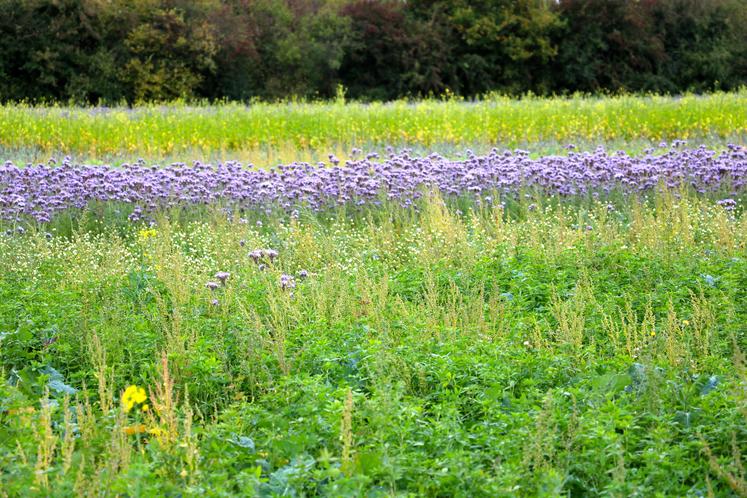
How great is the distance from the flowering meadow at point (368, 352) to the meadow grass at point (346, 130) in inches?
225

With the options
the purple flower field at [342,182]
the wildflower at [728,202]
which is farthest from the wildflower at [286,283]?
the wildflower at [728,202]

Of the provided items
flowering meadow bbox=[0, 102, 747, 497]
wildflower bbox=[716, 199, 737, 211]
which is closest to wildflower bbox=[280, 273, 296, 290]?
flowering meadow bbox=[0, 102, 747, 497]

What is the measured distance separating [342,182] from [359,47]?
76.1 feet

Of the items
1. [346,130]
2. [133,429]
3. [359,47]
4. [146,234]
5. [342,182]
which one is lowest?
[133,429]

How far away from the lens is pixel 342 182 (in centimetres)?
931

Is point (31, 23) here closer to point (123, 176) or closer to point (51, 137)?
point (51, 137)

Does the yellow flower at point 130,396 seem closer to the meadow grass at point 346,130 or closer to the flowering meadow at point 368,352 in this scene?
the flowering meadow at point 368,352

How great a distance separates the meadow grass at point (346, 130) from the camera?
14.7 meters

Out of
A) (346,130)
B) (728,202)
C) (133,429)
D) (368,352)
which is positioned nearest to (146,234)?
(368,352)

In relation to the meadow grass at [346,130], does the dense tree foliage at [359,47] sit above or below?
above

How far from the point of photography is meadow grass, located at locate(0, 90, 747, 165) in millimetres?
14703

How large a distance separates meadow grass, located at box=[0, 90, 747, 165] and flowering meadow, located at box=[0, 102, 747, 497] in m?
5.71

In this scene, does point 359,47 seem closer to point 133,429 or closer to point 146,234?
point 146,234

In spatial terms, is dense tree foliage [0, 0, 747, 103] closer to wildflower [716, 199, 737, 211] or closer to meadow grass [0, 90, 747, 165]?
meadow grass [0, 90, 747, 165]
